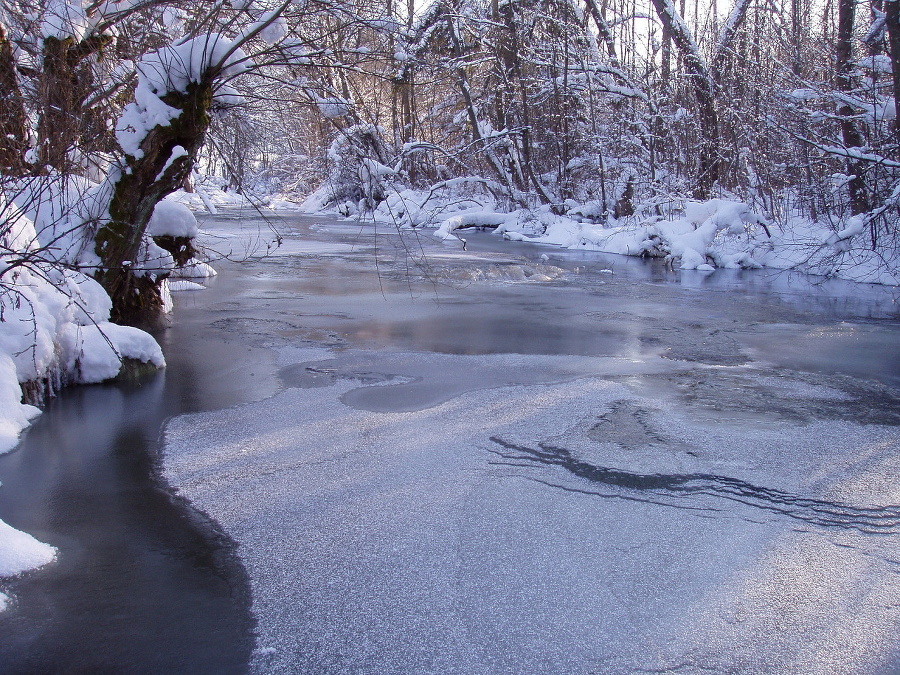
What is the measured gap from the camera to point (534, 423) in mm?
4965

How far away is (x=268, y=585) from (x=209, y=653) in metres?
0.45

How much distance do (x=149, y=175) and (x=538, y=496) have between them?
4.76 m

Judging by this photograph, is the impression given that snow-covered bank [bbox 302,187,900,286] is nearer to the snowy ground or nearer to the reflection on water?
the snowy ground

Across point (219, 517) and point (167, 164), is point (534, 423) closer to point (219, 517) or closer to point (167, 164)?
point (219, 517)

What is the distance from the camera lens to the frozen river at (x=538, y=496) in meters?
2.70

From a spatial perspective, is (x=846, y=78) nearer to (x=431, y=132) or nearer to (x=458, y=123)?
(x=458, y=123)

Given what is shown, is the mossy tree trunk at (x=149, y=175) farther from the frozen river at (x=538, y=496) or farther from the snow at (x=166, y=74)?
the frozen river at (x=538, y=496)

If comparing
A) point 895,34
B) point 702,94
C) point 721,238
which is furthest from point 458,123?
point 895,34

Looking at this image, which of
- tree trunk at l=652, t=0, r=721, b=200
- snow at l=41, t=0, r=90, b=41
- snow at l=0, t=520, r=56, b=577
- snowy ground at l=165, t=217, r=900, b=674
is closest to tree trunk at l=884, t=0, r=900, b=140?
snowy ground at l=165, t=217, r=900, b=674

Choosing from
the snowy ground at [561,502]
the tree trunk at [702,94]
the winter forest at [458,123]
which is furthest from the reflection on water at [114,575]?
the tree trunk at [702,94]

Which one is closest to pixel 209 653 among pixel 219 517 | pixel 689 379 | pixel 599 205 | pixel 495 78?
pixel 219 517

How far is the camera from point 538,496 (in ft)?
12.6

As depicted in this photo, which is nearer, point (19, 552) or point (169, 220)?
point (19, 552)

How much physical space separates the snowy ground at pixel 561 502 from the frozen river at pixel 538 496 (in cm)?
1
